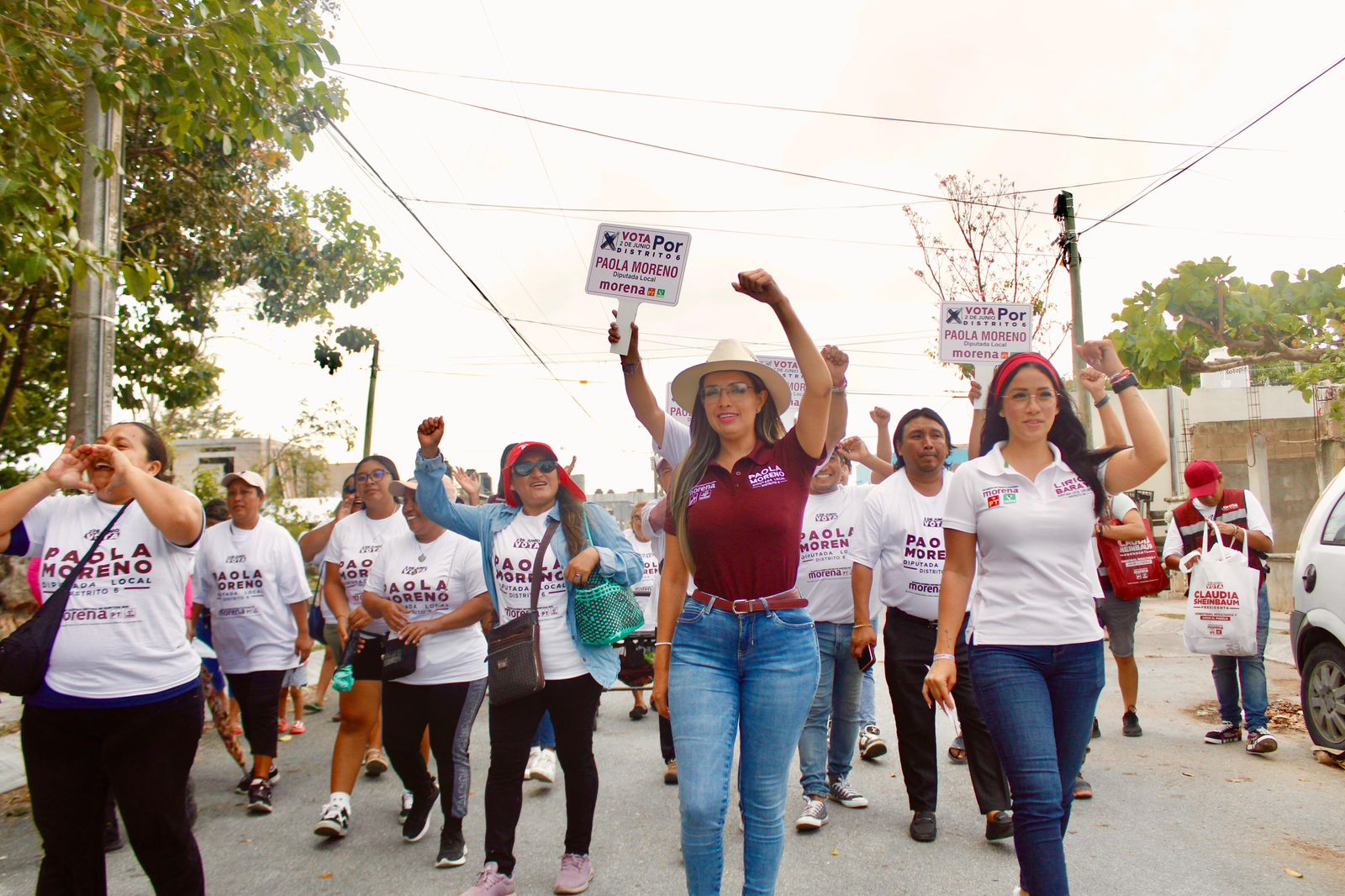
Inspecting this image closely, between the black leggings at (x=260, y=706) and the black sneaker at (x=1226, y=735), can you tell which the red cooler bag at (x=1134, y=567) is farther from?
the black leggings at (x=260, y=706)

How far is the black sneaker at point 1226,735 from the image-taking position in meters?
7.68

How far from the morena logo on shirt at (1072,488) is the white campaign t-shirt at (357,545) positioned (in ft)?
13.0

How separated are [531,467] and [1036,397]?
93.9 inches

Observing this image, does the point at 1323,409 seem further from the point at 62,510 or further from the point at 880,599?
the point at 62,510

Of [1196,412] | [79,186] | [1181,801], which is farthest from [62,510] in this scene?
[1196,412]

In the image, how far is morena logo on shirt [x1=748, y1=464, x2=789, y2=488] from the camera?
3773 millimetres

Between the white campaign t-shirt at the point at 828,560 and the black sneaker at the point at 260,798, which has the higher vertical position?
the white campaign t-shirt at the point at 828,560

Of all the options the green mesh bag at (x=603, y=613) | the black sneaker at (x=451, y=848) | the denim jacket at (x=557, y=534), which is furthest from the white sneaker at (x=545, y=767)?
the green mesh bag at (x=603, y=613)

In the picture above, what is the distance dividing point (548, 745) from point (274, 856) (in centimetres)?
206

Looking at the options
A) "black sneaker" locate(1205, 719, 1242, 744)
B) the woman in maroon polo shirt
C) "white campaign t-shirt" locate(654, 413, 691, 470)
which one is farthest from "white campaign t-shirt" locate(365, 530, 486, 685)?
"black sneaker" locate(1205, 719, 1242, 744)

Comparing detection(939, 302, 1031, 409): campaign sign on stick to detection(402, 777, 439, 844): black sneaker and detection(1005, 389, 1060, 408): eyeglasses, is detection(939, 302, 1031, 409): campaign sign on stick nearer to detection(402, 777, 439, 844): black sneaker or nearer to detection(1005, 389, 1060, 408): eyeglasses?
detection(1005, 389, 1060, 408): eyeglasses

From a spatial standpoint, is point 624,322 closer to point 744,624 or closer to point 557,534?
point 557,534

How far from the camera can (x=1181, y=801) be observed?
6086mm

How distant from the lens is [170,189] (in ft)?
38.2
